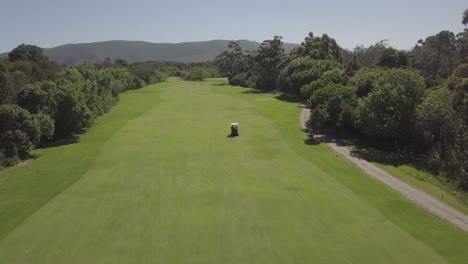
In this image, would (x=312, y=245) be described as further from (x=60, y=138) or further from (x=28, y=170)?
(x=60, y=138)

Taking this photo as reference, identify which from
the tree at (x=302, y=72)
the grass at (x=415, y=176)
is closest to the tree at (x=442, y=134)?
the grass at (x=415, y=176)

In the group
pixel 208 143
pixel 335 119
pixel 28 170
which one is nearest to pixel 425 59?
pixel 335 119

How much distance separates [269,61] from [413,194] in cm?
8765

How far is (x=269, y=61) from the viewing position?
114 metres

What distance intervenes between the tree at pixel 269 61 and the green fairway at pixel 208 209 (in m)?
69.0

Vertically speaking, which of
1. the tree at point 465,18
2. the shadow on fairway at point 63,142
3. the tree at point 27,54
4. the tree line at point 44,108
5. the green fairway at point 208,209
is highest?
the tree at point 465,18

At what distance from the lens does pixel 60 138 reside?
53531 millimetres

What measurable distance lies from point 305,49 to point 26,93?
77.6 metres

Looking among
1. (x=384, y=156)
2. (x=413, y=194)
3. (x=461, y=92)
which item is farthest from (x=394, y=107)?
(x=413, y=194)

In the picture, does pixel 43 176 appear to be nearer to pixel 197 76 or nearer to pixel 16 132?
pixel 16 132

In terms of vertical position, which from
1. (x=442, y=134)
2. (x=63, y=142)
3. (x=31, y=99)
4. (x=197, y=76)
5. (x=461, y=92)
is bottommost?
(x=63, y=142)

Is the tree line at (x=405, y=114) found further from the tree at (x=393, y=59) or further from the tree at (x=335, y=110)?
the tree at (x=393, y=59)

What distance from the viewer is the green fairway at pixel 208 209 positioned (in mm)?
21062

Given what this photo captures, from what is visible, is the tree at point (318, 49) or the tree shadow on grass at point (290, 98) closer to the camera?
the tree shadow on grass at point (290, 98)
